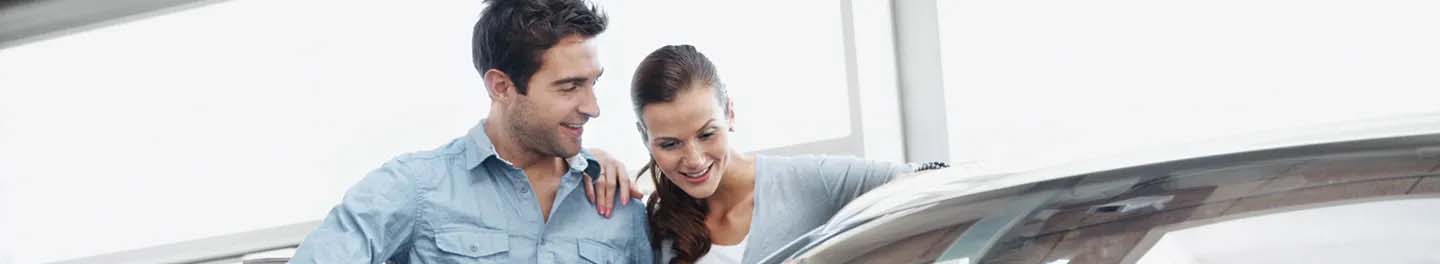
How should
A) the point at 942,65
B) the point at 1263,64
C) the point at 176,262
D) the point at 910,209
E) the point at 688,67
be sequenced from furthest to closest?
the point at 176,262 < the point at 942,65 < the point at 1263,64 < the point at 688,67 < the point at 910,209

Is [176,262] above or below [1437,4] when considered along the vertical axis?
below

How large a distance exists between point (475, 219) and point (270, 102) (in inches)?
64.7

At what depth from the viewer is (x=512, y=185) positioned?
88.9 inches

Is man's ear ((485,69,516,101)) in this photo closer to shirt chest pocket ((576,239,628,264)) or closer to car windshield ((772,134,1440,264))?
shirt chest pocket ((576,239,628,264))

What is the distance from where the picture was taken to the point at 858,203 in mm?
729

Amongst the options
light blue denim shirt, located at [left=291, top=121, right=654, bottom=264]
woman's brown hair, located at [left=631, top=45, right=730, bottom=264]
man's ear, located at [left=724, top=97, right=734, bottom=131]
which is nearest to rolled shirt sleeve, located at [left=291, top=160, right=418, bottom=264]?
light blue denim shirt, located at [left=291, top=121, right=654, bottom=264]

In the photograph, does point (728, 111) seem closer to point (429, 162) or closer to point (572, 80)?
point (572, 80)

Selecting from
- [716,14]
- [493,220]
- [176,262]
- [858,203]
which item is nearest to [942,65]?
[716,14]

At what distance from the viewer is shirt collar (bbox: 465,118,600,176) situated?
7.38 feet

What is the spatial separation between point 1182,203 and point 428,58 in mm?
3060

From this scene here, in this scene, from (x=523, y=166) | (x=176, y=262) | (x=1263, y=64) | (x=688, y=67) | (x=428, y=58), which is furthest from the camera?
(x=176, y=262)

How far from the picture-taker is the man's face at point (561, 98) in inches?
89.4

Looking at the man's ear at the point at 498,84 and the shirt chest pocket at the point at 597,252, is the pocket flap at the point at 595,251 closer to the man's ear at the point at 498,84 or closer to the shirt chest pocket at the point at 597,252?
the shirt chest pocket at the point at 597,252

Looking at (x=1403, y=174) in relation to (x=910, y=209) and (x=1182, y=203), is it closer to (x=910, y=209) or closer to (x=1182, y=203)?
(x=1182, y=203)
